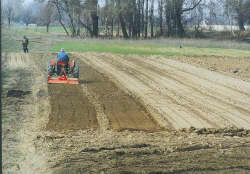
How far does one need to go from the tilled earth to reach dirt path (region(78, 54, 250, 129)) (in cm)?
3

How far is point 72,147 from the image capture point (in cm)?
909

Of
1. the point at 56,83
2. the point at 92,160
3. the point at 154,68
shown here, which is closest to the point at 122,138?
the point at 92,160

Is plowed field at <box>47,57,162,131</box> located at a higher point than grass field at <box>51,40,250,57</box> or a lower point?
lower

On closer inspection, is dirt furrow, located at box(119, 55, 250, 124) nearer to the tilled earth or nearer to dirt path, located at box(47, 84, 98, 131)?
the tilled earth

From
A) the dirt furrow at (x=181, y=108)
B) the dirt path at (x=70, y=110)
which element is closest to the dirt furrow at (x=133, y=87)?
the dirt furrow at (x=181, y=108)

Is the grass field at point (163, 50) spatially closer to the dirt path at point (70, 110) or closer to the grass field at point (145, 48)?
the grass field at point (145, 48)

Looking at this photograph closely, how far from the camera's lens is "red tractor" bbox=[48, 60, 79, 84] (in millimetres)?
17922

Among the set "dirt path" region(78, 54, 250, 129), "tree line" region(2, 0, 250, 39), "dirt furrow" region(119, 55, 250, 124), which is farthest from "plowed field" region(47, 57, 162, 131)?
"tree line" region(2, 0, 250, 39)

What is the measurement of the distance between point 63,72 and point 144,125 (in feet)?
24.8

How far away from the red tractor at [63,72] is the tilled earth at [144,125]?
48 cm

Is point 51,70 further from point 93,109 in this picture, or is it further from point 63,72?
point 93,109

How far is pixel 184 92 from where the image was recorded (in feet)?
55.7

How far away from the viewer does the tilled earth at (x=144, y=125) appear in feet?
27.0

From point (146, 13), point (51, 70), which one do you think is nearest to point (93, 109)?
point (51, 70)
